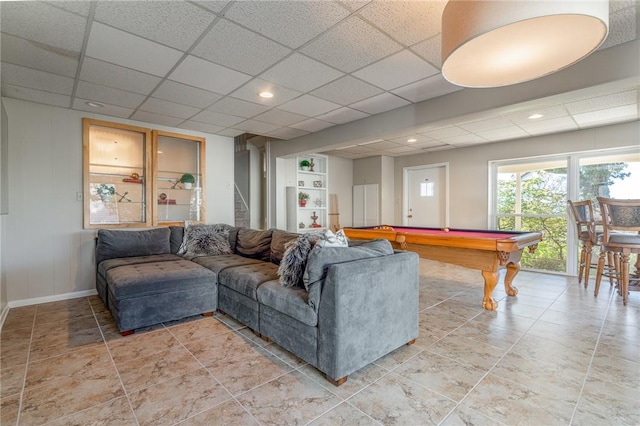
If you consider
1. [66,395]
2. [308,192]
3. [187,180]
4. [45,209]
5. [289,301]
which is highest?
[187,180]

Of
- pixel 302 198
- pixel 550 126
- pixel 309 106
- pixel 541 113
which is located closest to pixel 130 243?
pixel 309 106

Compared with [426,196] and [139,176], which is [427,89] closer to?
[426,196]

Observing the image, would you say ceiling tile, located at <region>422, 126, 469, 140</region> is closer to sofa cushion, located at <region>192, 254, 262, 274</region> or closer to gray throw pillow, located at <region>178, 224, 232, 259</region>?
sofa cushion, located at <region>192, 254, 262, 274</region>

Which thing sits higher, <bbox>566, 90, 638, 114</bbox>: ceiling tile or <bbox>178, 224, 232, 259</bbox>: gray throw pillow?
<bbox>566, 90, 638, 114</bbox>: ceiling tile

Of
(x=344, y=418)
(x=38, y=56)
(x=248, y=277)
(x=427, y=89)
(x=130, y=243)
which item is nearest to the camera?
(x=344, y=418)

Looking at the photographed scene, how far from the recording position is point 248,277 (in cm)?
287

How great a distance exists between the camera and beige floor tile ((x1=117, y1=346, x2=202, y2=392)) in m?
2.03

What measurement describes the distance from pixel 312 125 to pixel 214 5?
281 centimetres

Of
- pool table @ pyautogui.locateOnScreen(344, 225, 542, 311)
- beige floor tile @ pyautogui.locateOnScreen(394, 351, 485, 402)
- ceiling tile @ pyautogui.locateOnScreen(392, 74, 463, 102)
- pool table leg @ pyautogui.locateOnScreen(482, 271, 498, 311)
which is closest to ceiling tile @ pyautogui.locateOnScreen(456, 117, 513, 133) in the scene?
ceiling tile @ pyautogui.locateOnScreen(392, 74, 463, 102)

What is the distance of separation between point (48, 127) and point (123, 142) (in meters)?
0.86

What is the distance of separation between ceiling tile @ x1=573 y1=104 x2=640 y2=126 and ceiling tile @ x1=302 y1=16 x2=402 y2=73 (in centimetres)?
334

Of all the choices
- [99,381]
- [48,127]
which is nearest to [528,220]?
[99,381]

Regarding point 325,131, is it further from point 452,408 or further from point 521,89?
point 452,408

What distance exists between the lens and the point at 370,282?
213cm
